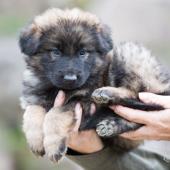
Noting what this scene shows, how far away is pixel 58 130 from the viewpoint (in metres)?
4.11

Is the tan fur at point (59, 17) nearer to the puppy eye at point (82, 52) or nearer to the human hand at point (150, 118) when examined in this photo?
the puppy eye at point (82, 52)

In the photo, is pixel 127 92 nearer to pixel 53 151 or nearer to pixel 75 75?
pixel 75 75

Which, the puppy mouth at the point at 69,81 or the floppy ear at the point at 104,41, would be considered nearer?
the puppy mouth at the point at 69,81

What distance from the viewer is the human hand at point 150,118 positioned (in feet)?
13.9

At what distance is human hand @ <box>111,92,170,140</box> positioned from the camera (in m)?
4.25

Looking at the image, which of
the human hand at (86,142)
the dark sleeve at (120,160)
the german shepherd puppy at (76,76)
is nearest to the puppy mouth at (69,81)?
the german shepherd puppy at (76,76)

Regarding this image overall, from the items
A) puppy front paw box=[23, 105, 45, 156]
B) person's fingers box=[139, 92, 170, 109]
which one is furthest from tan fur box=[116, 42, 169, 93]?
puppy front paw box=[23, 105, 45, 156]

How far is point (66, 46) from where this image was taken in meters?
4.25

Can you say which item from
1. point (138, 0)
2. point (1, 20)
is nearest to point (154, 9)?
point (138, 0)

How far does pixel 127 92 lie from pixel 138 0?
4.56m

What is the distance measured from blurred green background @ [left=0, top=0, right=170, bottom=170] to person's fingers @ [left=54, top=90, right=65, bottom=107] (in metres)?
3.95

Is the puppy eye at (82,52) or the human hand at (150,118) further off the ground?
the puppy eye at (82,52)

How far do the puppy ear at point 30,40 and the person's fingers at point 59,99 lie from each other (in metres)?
0.32

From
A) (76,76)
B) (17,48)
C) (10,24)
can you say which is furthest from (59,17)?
(10,24)
